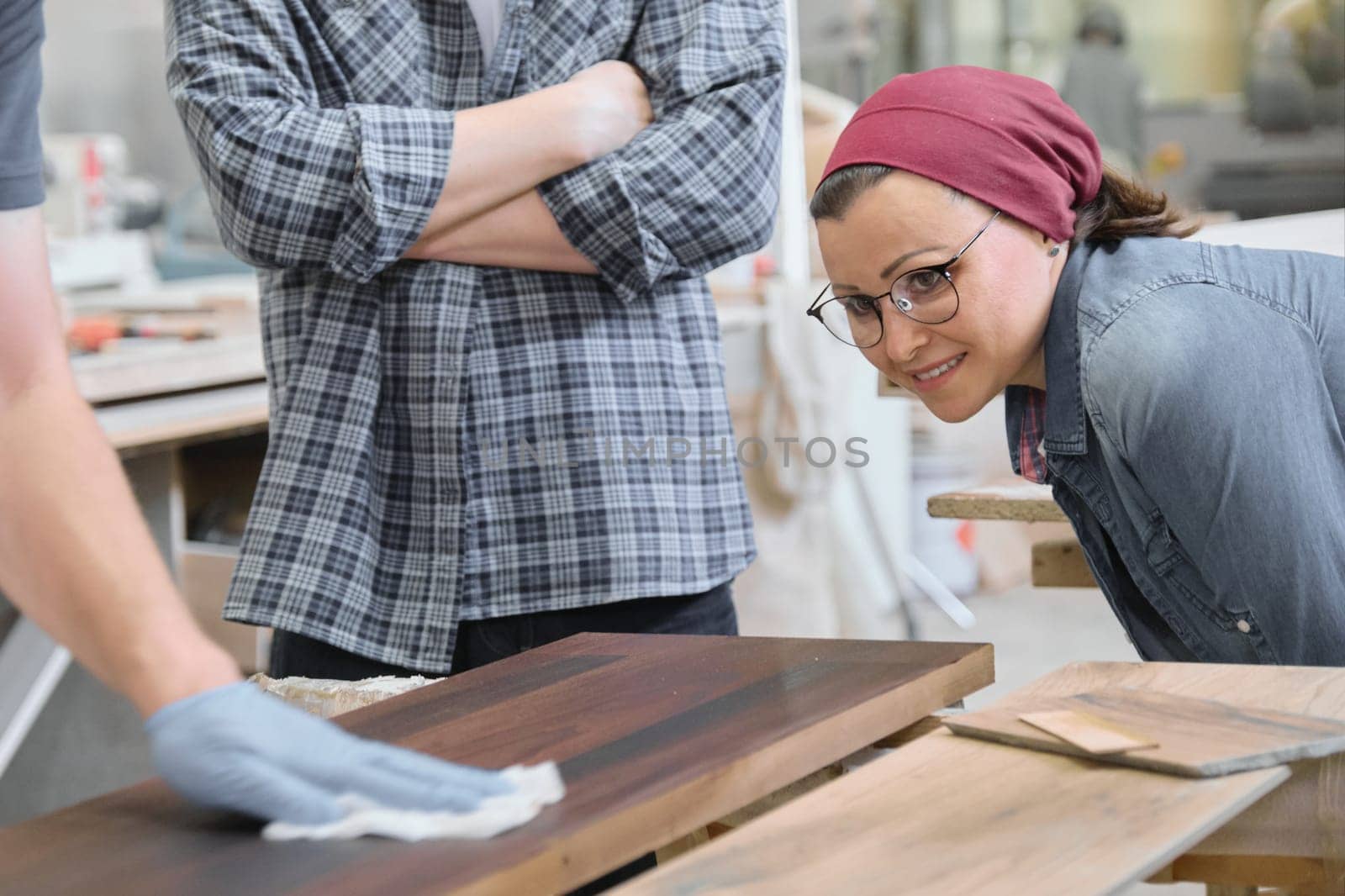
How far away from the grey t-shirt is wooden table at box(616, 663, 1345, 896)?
26.6 inches

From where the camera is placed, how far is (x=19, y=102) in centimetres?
107

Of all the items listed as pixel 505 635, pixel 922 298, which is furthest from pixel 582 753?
pixel 922 298

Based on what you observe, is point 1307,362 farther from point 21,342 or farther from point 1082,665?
point 21,342

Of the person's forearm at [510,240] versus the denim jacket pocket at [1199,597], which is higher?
the person's forearm at [510,240]

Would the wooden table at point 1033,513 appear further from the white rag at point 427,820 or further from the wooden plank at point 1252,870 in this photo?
the white rag at point 427,820

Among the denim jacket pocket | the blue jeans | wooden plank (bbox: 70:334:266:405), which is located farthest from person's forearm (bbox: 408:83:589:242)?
wooden plank (bbox: 70:334:266:405)

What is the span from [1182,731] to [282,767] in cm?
59

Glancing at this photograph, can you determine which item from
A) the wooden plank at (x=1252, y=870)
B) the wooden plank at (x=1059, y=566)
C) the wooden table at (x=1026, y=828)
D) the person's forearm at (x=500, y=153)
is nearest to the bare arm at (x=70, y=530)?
the wooden table at (x=1026, y=828)

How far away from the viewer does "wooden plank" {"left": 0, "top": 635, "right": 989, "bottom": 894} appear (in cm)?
84

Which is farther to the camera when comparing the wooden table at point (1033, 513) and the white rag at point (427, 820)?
the wooden table at point (1033, 513)

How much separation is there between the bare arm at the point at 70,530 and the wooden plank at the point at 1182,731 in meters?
0.53

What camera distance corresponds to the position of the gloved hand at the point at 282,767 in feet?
2.95

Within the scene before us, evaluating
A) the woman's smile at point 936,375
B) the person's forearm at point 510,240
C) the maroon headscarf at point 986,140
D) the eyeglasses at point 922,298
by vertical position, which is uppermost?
the maroon headscarf at point 986,140

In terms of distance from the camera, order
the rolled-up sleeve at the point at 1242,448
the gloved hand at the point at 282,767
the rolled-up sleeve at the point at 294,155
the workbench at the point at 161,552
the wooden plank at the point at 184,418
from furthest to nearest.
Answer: the workbench at the point at 161,552 → the wooden plank at the point at 184,418 → the rolled-up sleeve at the point at 294,155 → the rolled-up sleeve at the point at 1242,448 → the gloved hand at the point at 282,767
